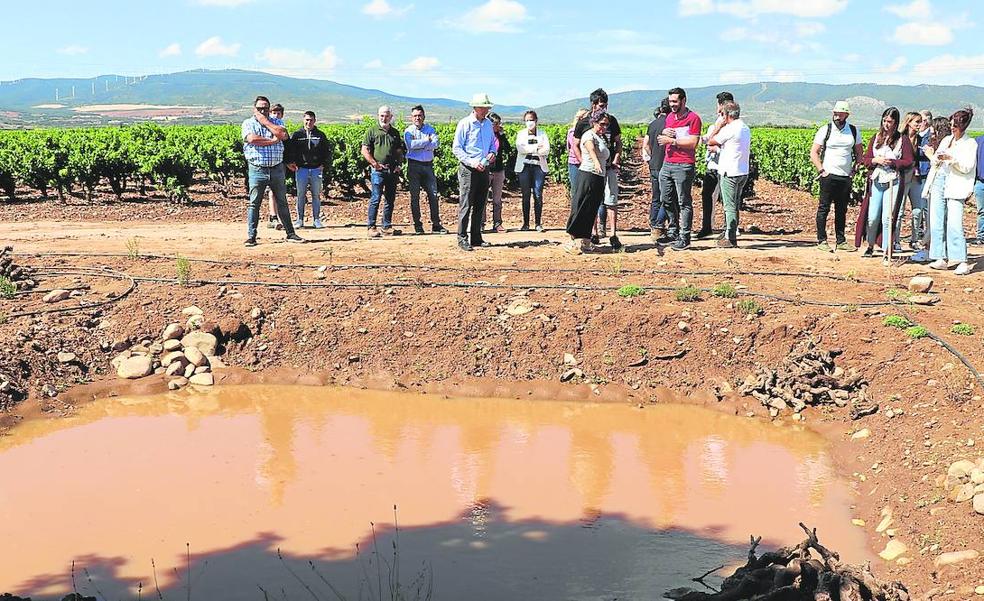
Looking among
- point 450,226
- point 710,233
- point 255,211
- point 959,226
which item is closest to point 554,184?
point 450,226

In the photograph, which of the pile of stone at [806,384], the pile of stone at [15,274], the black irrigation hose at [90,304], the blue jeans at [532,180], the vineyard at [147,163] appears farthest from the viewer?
the vineyard at [147,163]

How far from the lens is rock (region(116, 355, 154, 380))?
8953 millimetres

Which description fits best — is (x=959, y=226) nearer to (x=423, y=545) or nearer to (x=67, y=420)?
(x=423, y=545)

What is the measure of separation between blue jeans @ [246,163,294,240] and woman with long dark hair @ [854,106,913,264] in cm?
694

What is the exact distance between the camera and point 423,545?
5734 mm

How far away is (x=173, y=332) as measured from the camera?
9297 mm

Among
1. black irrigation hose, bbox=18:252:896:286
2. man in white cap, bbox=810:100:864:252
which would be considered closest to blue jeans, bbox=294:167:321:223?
A: black irrigation hose, bbox=18:252:896:286

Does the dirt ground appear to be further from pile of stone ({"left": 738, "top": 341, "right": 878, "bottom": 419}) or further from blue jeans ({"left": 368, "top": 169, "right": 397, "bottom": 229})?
blue jeans ({"left": 368, "top": 169, "right": 397, "bottom": 229})

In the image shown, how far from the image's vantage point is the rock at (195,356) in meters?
9.07

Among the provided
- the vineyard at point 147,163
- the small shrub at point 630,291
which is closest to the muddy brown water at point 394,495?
the small shrub at point 630,291

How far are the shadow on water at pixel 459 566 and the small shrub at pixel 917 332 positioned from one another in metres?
3.35

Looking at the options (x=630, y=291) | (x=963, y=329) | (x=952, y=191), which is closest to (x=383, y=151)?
(x=630, y=291)

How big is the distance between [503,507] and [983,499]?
2930mm

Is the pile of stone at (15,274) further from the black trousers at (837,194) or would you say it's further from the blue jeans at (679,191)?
the black trousers at (837,194)
